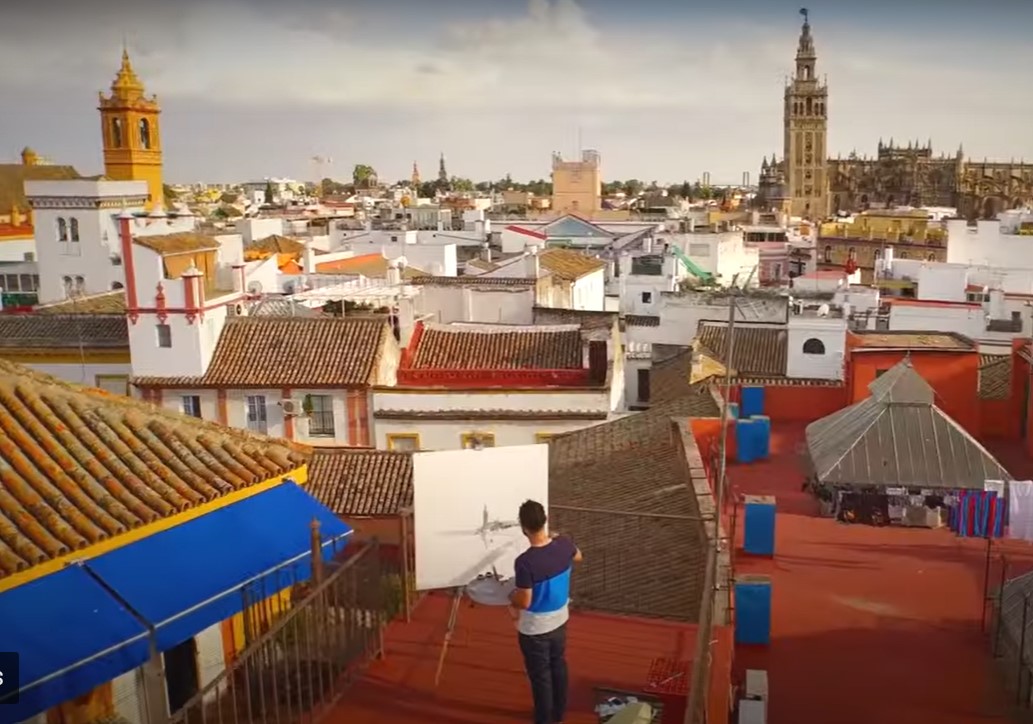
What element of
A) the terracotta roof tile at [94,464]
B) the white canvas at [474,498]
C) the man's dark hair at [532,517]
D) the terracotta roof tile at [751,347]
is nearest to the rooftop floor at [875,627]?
the white canvas at [474,498]

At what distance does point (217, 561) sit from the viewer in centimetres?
422

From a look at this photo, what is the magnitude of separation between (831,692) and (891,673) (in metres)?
0.45

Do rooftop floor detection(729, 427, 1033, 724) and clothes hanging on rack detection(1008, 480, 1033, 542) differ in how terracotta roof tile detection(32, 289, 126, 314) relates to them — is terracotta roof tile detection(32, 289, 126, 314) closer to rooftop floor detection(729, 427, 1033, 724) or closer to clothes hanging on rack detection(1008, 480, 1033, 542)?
rooftop floor detection(729, 427, 1033, 724)

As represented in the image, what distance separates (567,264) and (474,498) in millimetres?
17747

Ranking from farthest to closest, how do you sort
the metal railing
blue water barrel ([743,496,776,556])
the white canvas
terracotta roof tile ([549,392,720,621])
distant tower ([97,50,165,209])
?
1. distant tower ([97,50,165,209])
2. blue water barrel ([743,496,776,556])
3. terracotta roof tile ([549,392,720,621])
4. the white canvas
5. the metal railing

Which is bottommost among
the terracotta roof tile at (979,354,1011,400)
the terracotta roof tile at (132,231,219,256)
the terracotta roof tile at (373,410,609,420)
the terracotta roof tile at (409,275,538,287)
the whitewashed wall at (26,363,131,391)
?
the terracotta roof tile at (373,410,609,420)

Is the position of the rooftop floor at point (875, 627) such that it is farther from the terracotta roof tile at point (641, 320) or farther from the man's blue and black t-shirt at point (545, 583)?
the terracotta roof tile at point (641, 320)

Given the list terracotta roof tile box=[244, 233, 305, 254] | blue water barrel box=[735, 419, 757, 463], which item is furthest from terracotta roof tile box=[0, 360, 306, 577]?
terracotta roof tile box=[244, 233, 305, 254]

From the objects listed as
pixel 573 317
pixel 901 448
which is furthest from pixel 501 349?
pixel 901 448

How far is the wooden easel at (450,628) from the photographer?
163 inches

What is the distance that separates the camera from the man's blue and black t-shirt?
11.6ft

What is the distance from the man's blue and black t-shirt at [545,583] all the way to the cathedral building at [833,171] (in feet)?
209

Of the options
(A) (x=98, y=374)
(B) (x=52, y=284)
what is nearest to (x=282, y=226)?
(B) (x=52, y=284)

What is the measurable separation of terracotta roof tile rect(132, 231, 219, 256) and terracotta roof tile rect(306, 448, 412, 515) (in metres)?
4.64
